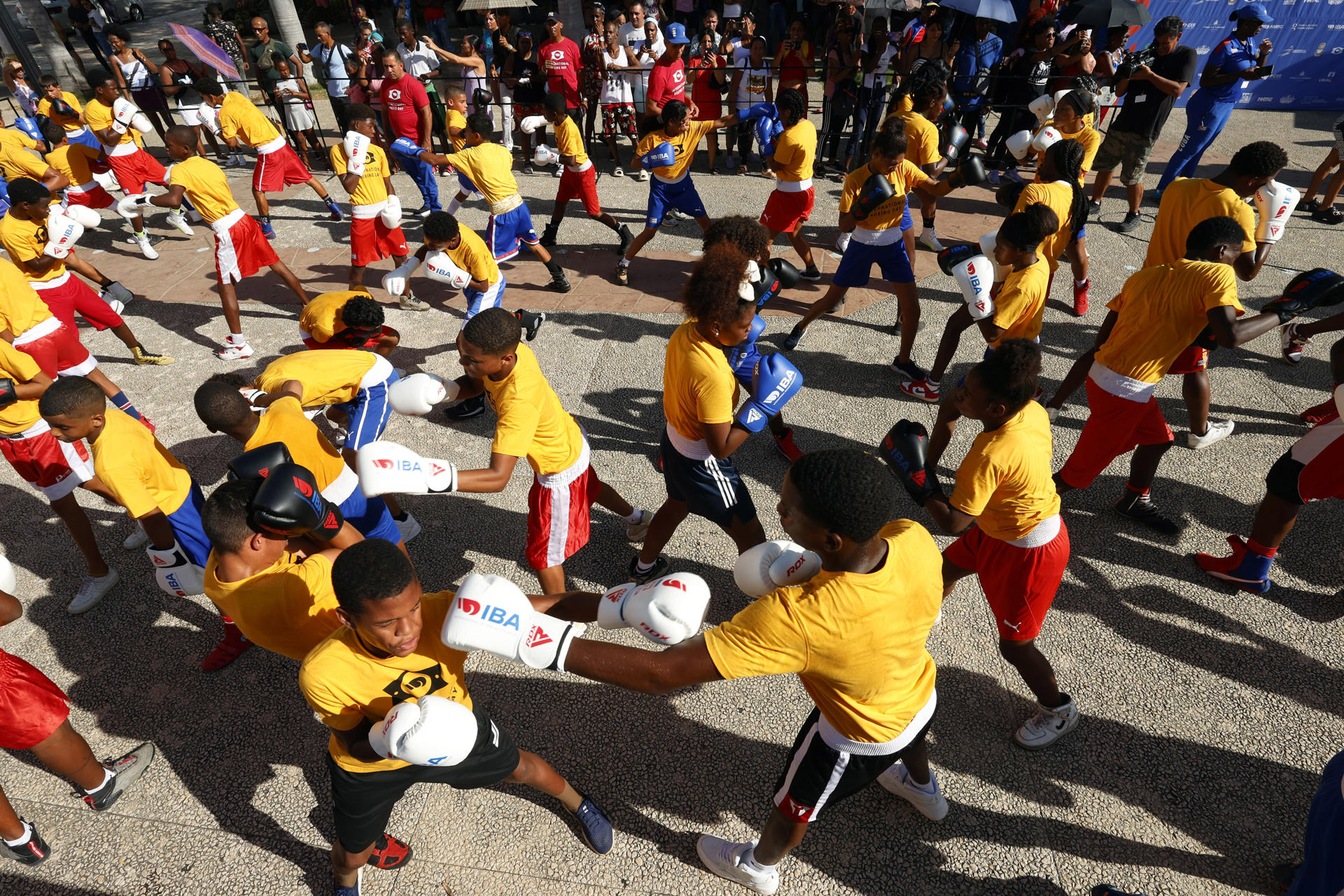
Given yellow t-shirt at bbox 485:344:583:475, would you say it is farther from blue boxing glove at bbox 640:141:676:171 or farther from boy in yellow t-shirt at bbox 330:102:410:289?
boy in yellow t-shirt at bbox 330:102:410:289

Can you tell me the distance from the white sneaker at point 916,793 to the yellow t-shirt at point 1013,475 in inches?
42.2

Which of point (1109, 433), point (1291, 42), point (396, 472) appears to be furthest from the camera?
point (1291, 42)

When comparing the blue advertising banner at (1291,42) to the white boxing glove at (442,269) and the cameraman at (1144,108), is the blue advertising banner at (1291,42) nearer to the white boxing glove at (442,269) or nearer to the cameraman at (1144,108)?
the cameraman at (1144,108)

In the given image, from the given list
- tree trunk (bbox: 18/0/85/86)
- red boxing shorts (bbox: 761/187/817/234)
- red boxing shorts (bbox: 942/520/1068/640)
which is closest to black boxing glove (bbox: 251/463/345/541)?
red boxing shorts (bbox: 942/520/1068/640)

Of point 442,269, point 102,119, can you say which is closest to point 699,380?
point 442,269

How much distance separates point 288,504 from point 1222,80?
9.96m

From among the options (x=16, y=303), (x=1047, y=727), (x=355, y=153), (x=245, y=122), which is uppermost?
(x=245, y=122)

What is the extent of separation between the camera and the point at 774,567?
2.12 meters

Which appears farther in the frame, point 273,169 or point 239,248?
point 273,169

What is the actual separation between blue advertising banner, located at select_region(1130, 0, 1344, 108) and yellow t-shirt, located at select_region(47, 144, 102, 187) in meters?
16.0

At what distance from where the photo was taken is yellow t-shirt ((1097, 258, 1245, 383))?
3.49 meters

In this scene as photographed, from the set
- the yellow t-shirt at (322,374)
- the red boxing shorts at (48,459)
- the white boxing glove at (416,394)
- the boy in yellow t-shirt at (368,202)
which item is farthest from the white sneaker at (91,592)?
the boy in yellow t-shirt at (368,202)

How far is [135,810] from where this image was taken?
118 inches

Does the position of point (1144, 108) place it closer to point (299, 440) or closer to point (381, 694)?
point (299, 440)
